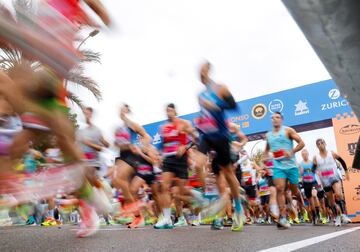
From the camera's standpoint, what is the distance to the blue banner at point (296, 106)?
12469 millimetres

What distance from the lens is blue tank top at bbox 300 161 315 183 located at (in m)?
9.88

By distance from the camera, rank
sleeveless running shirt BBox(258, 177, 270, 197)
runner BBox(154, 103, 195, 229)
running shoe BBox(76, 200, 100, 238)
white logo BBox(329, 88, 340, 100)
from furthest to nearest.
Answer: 1. white logo BBox(329, 88, 340, 100)
2. sleeveless running shirt BBox(258, 177, 270, 197)
3. runner BBox(154, 103, 195, 229)
4. running shoe BBox(76, 200, 100, 238)

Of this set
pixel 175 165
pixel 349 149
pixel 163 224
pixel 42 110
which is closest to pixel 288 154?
pixel 175 165

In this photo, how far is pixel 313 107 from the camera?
12.9 metres

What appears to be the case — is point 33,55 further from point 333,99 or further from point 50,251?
point 333,99

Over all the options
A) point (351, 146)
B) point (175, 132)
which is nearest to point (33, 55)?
point (175, 132)

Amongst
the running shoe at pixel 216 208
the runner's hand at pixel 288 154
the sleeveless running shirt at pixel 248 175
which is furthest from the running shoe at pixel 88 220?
the sleeveless running shirt at pixel 248 175

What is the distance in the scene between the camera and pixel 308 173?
995cm

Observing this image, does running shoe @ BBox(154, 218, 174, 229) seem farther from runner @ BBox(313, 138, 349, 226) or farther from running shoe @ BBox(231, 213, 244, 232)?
runner @ BBox(313, 138, 349, 226)

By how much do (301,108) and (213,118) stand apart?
28.5ft

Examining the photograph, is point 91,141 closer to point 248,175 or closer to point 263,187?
point 248,175

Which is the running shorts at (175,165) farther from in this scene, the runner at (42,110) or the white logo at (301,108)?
the white logo at (301,108)

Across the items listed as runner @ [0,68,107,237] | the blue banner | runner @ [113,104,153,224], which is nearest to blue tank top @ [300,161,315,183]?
the blue banner

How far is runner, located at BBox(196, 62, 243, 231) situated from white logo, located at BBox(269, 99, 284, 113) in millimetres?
8546
